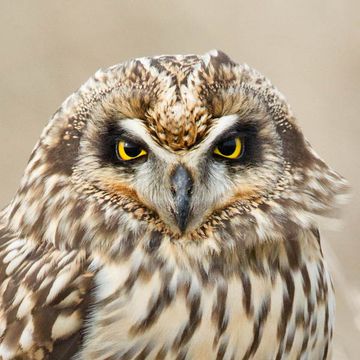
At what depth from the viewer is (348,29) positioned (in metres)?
5.93

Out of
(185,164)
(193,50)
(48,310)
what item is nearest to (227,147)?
(185,164)

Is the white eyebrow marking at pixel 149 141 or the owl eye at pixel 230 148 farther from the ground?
the owl eye at pixel 230 148

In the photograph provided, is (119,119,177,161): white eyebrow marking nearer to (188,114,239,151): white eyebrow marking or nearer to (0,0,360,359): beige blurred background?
(188,114,239,151): white eyebrow marking

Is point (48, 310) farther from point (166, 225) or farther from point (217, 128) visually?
point (217, 128)

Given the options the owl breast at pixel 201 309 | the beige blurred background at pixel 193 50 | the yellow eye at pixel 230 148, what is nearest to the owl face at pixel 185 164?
the yellow eye at pixel 230 148

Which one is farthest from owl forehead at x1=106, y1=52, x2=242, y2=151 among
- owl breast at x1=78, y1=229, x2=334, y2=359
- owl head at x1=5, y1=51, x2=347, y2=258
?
owl breast at x1=78, y1=229, x2=334, y2=359

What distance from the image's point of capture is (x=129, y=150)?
3.22m

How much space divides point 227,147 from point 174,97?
0.61ft

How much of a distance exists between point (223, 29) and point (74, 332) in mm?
3184

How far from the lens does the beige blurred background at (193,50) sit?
5793 mm

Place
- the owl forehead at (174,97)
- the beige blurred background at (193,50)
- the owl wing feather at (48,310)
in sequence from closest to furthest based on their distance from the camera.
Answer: the owl forehead at (174,97)
the owl wing feather at (48,310)
the beige blurred background at (193,50)

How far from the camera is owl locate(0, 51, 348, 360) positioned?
322cm

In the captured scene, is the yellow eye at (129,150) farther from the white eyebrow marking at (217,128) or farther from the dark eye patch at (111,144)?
the white eyebrow marking at (217,128)

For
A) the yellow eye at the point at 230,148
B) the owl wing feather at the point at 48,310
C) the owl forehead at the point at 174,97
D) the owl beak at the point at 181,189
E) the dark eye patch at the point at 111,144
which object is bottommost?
the owl wing feather at the point at 48,310
